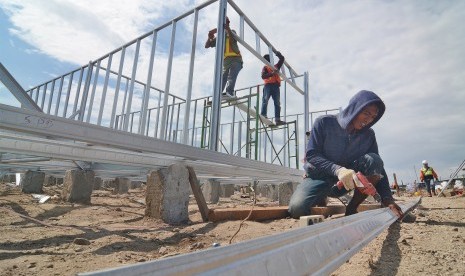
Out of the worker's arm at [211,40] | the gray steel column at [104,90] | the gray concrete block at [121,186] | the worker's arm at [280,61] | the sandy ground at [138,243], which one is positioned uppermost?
the worker's arm at [280,61]

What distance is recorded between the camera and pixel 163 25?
385 centimetres

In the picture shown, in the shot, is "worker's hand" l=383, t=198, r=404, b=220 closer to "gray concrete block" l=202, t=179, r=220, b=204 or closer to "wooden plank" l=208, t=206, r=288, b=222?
"wooden plank" l=208, t=206, r=288, b=222

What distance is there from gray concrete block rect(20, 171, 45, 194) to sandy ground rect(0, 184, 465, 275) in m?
1.82

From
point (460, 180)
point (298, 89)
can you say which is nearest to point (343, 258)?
point (298, 89)

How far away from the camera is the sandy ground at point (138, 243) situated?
1411mm

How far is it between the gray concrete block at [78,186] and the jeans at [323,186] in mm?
2627

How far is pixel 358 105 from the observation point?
9.59 ft

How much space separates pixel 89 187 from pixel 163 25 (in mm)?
2389

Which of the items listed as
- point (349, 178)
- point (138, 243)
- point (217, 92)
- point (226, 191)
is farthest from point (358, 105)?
point (226, 191)

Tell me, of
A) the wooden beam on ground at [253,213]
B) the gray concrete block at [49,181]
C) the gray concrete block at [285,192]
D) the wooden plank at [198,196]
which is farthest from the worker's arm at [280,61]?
the gray concrete block at [49,181]

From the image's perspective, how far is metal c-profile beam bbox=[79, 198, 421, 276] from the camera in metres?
0.51

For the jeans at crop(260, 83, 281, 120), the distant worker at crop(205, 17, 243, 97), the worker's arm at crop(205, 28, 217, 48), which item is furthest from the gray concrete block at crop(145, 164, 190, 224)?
the jeans at crop(260, 83, 281, 120)

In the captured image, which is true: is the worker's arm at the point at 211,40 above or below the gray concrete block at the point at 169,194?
above

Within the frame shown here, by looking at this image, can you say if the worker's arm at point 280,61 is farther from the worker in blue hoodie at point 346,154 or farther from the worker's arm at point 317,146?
the worker's arm at point 317,146
